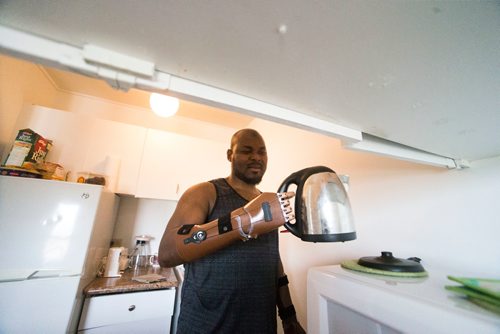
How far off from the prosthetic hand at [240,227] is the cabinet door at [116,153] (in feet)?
3.84

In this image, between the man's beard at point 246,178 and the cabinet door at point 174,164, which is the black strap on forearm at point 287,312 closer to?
the man's beard at point 246,178

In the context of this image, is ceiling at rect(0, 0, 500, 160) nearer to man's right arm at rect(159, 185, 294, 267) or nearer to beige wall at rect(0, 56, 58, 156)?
man's right arm at rect(159, 185, 294, 267)

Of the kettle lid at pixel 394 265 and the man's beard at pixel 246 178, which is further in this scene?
the man's beard at pixel 246 178

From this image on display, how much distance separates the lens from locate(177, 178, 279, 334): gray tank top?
614 mm

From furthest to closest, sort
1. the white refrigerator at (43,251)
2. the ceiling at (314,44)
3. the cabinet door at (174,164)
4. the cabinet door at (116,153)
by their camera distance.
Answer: the cabinet door at (174,164) → the cabinet door at (116,153) → the white refrigerator at (43,251) → the ceiling at (314,44)

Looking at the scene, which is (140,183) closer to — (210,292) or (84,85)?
(84,85)

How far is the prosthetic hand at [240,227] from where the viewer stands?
0.47 m

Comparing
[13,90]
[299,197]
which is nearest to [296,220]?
[299,197]

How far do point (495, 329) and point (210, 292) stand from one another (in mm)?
650

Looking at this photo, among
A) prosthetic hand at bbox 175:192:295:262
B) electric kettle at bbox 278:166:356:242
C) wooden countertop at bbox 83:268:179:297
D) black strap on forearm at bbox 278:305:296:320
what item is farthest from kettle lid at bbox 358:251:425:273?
wooden countertop at bbox 83:268:179:297

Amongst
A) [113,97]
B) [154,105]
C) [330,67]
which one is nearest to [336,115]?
[330,67]

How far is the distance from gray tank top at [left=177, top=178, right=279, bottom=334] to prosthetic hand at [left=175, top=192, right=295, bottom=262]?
0.61 feet

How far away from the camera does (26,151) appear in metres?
1.04

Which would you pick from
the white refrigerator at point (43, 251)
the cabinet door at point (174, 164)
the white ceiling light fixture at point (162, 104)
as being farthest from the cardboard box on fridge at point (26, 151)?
the white ceiling light fixture at point (162, 104)
